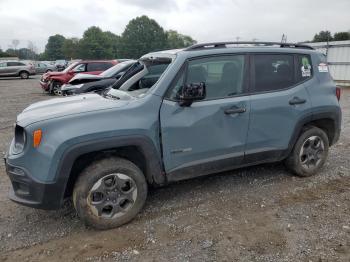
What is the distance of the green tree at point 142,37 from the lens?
3482 inches

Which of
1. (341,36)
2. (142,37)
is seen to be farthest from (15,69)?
(142,37)

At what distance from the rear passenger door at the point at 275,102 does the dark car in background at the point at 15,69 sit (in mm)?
27658

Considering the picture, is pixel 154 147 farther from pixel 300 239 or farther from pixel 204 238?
pixel 300 239

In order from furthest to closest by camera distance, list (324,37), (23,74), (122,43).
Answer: (122,43)
(324,37)
(23,74)

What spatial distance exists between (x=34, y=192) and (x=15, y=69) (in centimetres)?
2787

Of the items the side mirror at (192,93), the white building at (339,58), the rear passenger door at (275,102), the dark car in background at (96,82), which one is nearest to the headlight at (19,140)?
the side mirror at (192,93)

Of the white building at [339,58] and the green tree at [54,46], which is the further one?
the green tree at [54,46]

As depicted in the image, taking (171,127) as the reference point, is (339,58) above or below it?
above

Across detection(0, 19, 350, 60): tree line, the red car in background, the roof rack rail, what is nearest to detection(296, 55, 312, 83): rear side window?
the roof rack rail

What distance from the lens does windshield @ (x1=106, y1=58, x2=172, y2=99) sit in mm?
3758

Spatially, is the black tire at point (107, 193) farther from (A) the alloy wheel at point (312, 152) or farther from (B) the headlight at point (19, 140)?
(A) the alloy wheel at point (312, 152)

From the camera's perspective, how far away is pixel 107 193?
132 inches

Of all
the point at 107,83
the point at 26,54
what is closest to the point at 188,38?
the point at 26,54

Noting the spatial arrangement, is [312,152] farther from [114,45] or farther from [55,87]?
[114,45]
